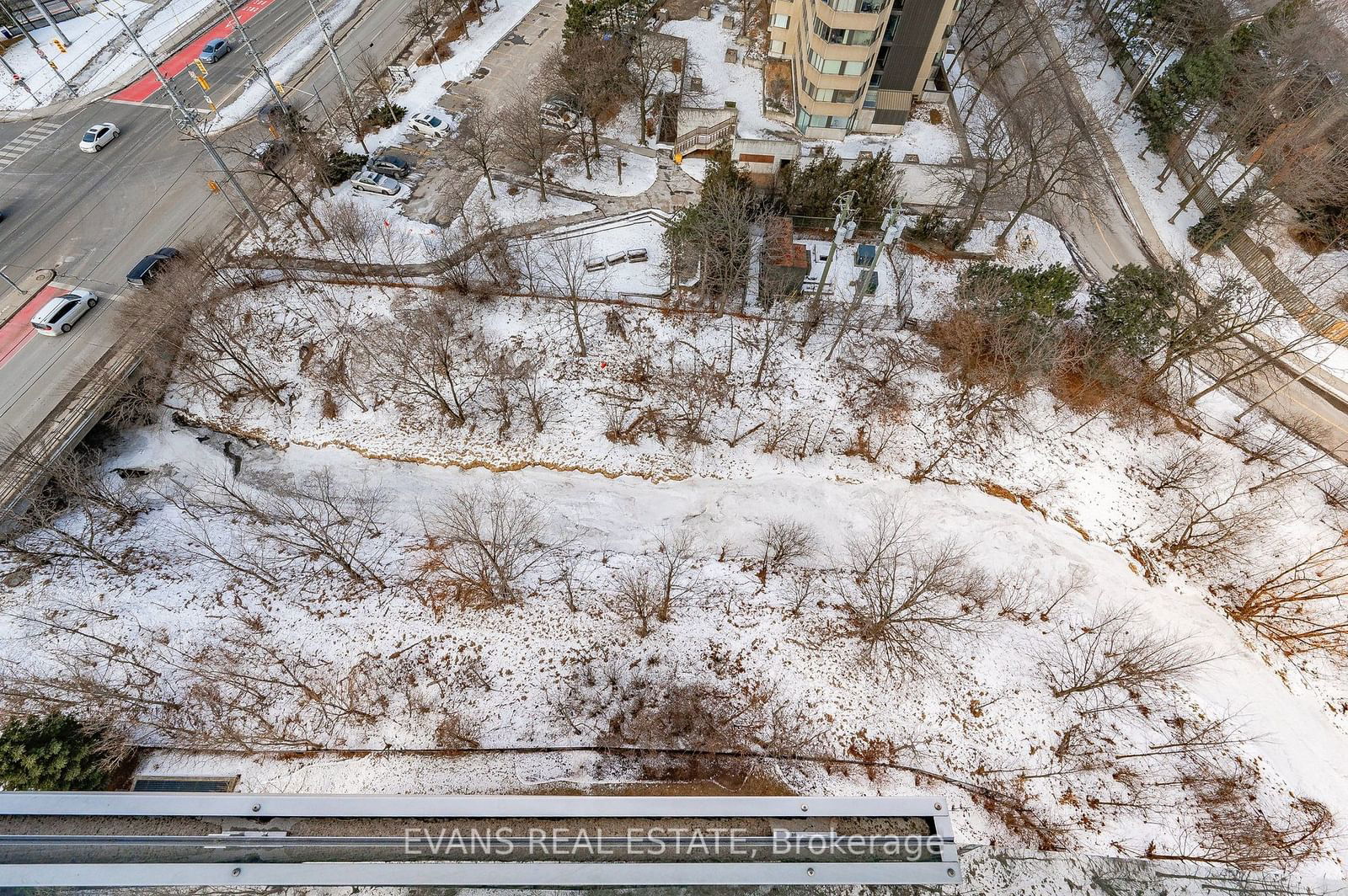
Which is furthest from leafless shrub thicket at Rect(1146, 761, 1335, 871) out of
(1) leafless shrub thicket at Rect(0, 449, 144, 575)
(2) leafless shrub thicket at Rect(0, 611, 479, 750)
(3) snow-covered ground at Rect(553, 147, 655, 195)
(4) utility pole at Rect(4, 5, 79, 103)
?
(4) utility pole at Rect(4, 5, 79, 103)

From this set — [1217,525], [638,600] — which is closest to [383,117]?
[638,600]

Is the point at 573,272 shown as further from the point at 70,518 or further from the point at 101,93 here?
the point at 101,93

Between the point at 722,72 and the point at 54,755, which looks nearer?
the point at 54,755

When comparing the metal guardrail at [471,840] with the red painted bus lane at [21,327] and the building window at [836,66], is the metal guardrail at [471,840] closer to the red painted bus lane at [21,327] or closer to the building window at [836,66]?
the red painted bus lane at [21,327]

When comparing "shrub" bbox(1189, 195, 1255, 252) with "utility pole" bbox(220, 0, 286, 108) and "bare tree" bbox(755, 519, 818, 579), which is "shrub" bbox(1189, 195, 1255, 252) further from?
"utility pole" bbox(220, 0, 286, 108)

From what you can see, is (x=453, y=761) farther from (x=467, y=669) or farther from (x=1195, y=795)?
(x=1195, y=795)

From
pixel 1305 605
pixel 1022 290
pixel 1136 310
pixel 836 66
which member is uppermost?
pixel 836 66

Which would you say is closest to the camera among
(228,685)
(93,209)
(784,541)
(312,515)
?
(228,685)

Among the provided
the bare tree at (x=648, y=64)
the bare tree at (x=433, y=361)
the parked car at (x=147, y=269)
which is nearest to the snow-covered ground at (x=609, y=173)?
the bare tree at (x=648, y=64)
